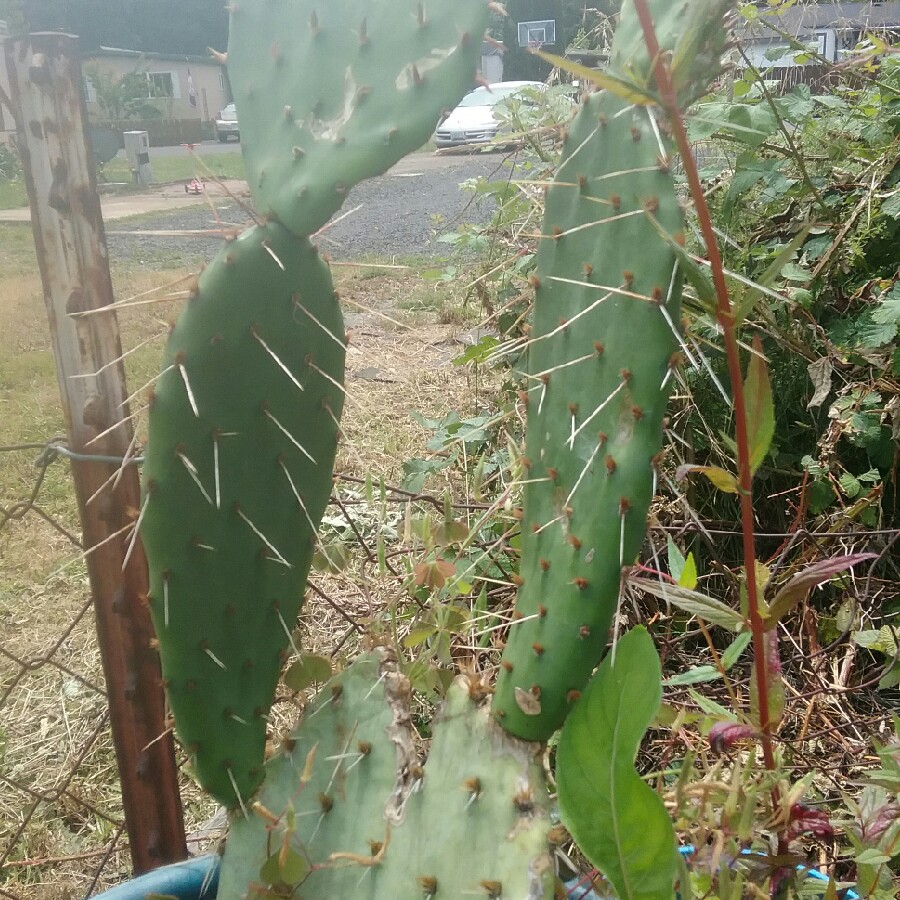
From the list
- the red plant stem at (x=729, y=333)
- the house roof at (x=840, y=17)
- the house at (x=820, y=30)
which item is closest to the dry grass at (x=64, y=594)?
the red plant stem at (x=729, y=333)

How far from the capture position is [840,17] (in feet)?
6.63

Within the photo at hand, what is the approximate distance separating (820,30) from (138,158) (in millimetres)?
1927

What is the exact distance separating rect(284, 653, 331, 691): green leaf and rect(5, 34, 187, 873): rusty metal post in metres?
0.13

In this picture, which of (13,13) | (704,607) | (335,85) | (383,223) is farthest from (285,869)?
(383,223)

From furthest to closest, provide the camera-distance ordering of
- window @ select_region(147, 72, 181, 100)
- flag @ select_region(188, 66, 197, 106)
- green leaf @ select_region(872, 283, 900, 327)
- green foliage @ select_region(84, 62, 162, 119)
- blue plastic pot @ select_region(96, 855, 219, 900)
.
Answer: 1. window @ select_region(147, 72, 181, 100)
2. green foliage @ select_region(84, 62, 162, 119)
3. flag @ select_region(188, 66, 197, 106)
4. green leaf @ select_region(872, 283, 900, 327)
5. blue plastic pot @ select_region(96, 855, 219, 900)

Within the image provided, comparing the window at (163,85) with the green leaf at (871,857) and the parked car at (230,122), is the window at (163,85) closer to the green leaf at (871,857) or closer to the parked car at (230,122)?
the parked car at (230,122)

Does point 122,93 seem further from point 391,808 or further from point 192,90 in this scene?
point 391,808

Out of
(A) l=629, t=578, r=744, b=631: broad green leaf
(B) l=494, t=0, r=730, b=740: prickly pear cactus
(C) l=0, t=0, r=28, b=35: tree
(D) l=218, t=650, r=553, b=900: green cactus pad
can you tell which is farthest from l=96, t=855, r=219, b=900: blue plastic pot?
(C) l=0, t=0, r=28, b=35: tree

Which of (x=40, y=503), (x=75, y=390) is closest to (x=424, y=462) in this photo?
(x=75, y=390)

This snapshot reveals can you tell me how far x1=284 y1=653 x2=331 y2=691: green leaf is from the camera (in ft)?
2.74

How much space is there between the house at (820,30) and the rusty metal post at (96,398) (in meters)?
1.42

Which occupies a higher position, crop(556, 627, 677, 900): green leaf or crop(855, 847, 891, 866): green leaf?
crop(556, 627, 677, 900): green leaf

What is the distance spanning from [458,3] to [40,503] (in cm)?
197

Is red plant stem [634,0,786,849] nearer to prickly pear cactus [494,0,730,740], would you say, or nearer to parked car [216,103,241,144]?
prickly pear cactus [494,0,730,740]
